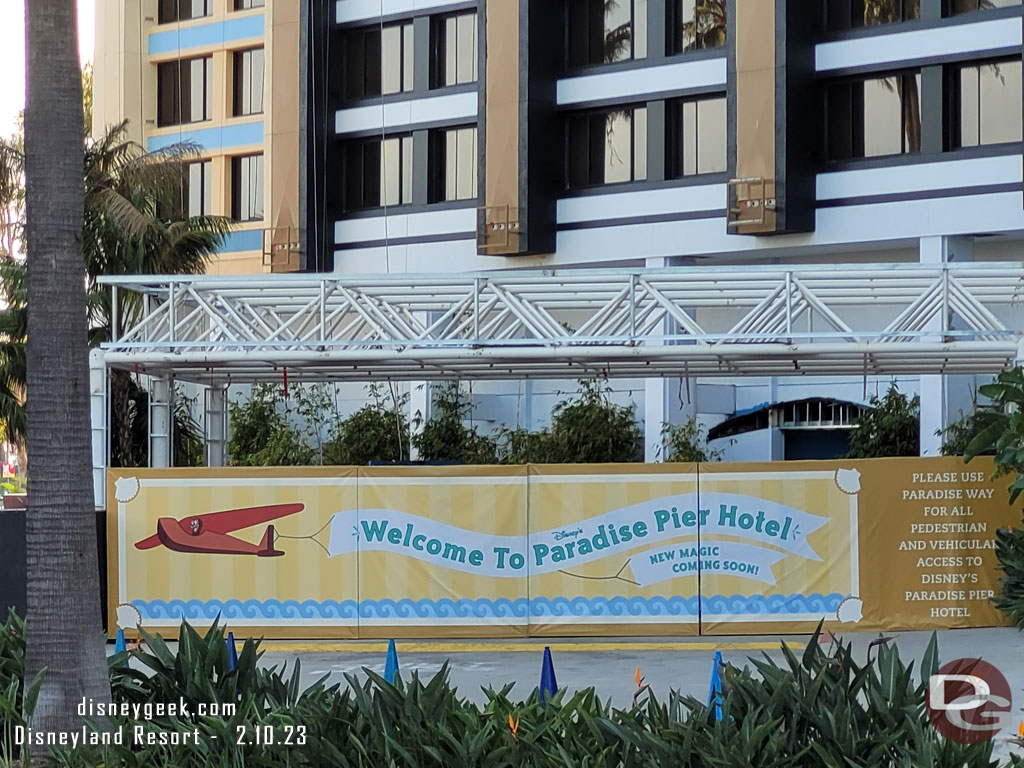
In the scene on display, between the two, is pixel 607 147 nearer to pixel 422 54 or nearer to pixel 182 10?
pixel 422 54

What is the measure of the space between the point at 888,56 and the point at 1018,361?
16.4m

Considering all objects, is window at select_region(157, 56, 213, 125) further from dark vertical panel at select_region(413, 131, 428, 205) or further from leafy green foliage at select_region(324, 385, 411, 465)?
leafy green foliage at select_region(324, 385, 411, 465)

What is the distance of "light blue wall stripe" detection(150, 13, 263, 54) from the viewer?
144 feet

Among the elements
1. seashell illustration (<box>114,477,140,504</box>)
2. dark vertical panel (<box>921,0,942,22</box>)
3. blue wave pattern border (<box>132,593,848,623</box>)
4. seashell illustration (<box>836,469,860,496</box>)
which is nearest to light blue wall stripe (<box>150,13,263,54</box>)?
dark vertical panel (<box>921,0,942,22</box>)

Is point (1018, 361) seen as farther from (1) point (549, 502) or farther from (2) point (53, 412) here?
(2) point (53, 412)

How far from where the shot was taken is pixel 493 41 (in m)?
37.2

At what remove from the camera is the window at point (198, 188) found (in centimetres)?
4481

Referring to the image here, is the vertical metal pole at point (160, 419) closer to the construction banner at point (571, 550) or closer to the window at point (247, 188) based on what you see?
the construction banner at point (571, 550)

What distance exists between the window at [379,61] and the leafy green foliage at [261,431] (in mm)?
9348

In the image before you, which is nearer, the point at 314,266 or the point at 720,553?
the point at 720,553

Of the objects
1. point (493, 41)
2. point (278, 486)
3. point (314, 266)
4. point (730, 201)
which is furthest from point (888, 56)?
point (278, 486)

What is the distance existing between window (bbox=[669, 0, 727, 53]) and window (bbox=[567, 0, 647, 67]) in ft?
2.82

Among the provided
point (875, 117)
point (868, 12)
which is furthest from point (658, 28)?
point (875, 117)

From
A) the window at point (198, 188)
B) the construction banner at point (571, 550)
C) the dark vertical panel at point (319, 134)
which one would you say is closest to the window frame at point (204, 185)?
the window at point (198, 188)
